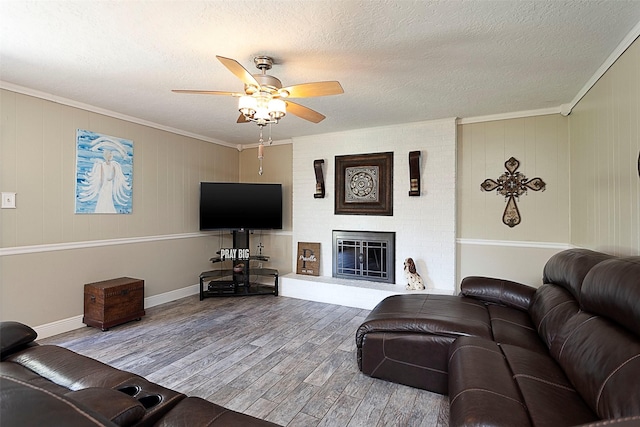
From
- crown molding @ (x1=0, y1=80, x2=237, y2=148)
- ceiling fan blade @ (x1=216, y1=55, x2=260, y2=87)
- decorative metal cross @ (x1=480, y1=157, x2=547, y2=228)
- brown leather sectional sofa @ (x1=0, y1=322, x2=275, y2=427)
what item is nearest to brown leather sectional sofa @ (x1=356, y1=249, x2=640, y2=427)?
brown leather sectional sofa @ (x1=0, y1=322, x2=275, y2=427)

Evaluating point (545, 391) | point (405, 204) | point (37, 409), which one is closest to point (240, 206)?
point (405, 204)

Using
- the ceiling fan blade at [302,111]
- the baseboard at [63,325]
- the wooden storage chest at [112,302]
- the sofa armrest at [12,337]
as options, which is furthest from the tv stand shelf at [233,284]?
→ the sofa armrest at [12,337]

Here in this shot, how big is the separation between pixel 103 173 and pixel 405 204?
3706 mm

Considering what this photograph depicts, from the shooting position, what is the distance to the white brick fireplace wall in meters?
4.00

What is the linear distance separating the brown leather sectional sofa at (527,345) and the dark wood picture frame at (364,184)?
1.73 m

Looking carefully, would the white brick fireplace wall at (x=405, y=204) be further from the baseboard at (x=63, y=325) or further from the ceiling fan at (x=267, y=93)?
the ceiling fan at (x=267, y=93)

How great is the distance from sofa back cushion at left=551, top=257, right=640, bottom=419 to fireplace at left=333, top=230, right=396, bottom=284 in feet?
8.39

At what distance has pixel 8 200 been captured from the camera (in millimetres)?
2883

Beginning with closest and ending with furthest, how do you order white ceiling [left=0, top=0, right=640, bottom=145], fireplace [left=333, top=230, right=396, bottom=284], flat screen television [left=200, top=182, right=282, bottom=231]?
white ceiling [left=0, top=0, right=640, bottom=145]
fireplace [left=333, top=230, right=396, bottom=284]
flat screen television [left=200, top=182, right=282, bottom=231]

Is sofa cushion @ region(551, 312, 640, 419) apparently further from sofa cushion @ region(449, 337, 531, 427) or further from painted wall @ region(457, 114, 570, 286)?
painted wall @ region(457, 114, 570, 286)

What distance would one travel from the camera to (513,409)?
1.26m

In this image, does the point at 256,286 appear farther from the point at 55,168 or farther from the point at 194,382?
the point at 55,168

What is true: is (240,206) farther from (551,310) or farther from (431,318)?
(551,310)

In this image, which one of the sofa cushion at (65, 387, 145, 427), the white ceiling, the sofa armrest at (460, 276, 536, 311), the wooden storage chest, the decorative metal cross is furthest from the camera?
the decorative metal cross
